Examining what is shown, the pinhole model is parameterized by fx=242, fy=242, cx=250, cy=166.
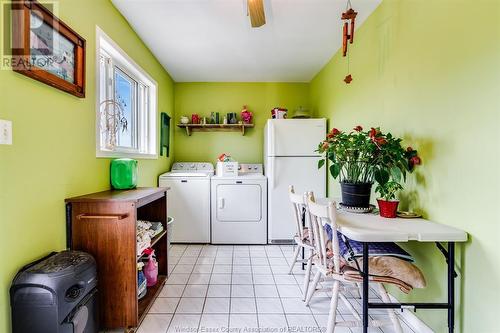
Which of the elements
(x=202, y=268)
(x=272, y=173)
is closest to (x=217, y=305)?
(x=202, y=268)

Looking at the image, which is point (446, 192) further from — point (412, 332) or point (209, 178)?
point (209, 178)

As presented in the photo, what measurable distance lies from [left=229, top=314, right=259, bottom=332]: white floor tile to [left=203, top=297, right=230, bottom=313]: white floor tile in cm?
10

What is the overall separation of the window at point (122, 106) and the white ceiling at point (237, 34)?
1.19 feet

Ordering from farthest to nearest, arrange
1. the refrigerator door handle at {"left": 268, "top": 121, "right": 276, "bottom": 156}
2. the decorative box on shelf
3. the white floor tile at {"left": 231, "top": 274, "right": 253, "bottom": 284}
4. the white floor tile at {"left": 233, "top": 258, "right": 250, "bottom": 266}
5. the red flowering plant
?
the decorative box on shelf → the refrigerator door handle at {"left": 268, "top": 121, "right": 276, "bottom": 156} → the white floor tile at {"left": 233, "top": 258, "right": 250, "bottom": 266} → the white floor tile at {"left": 231, "top": 274, "right": 253, "bottom": 284} → the red flowering plant

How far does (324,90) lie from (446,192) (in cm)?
220

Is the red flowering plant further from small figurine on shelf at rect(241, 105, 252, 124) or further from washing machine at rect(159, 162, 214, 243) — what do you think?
small figurine on shelf at rect(241, 105, 252, 124)

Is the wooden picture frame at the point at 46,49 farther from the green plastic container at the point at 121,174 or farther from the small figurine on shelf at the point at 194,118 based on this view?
the small figurine on shelf at the point at 194,118

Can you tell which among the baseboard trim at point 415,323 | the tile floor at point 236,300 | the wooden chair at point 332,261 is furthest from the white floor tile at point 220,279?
the baseboard trim at point 415,323

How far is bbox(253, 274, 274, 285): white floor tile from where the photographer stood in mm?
2203

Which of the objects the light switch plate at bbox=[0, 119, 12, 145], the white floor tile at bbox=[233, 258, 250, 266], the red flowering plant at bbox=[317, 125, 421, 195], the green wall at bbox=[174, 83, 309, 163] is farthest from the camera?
the green wall at bbox=[174, 83, 309, 163]

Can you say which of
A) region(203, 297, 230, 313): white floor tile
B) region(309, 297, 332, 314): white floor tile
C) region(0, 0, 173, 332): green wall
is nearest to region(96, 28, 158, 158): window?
region(0, 0, 173, 332): green wall

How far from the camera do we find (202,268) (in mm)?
2482

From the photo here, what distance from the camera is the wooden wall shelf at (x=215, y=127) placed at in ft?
11.8

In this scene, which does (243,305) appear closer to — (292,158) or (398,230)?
(398,230)
